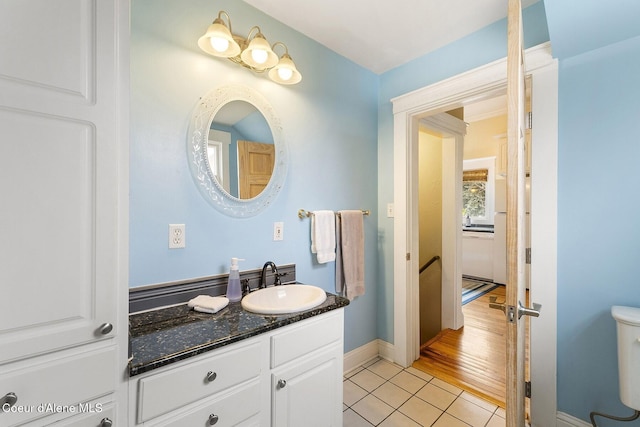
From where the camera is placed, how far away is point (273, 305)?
152 cm

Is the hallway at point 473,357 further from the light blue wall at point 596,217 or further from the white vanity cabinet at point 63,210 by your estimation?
the white vanity cabinet at point 63,210

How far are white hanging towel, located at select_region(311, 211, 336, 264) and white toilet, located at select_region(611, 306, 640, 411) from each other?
1493 millimetres

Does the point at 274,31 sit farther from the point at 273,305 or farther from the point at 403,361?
the point at 403,361

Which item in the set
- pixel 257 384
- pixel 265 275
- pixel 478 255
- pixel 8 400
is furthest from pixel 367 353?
pixel 478 255

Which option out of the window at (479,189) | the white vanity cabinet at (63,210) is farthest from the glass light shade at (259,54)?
the window at (479,189)

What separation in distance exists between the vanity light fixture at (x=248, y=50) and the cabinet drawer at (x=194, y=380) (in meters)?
1.42

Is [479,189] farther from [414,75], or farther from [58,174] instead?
[58,174]

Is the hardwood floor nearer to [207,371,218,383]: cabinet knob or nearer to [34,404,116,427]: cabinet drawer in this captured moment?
[207,371,218,383]: cabinet knob

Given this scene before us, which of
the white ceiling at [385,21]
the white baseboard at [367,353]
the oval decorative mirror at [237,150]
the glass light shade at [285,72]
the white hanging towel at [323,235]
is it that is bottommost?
the white baseboard at [367,353]

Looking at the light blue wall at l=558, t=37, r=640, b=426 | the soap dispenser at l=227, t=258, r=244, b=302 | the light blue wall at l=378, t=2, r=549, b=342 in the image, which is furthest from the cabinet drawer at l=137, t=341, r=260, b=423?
A: the light blue wall at l=558, t=37, r=640, b=426

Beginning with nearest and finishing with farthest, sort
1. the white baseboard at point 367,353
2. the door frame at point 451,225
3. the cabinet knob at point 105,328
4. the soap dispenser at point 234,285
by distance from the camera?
the cabinet knob at point 105,328 → the soap dispenser at point 234,285 → the white baseboard at point 367,353 → the door frame at point 451,225

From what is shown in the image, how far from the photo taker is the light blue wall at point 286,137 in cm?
129

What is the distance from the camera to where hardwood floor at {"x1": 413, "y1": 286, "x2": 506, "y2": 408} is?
202 centimetres

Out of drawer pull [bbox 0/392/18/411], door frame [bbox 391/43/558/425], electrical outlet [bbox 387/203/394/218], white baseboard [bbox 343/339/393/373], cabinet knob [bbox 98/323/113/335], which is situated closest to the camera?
drawer pull [bbox 0/392/18/411]
